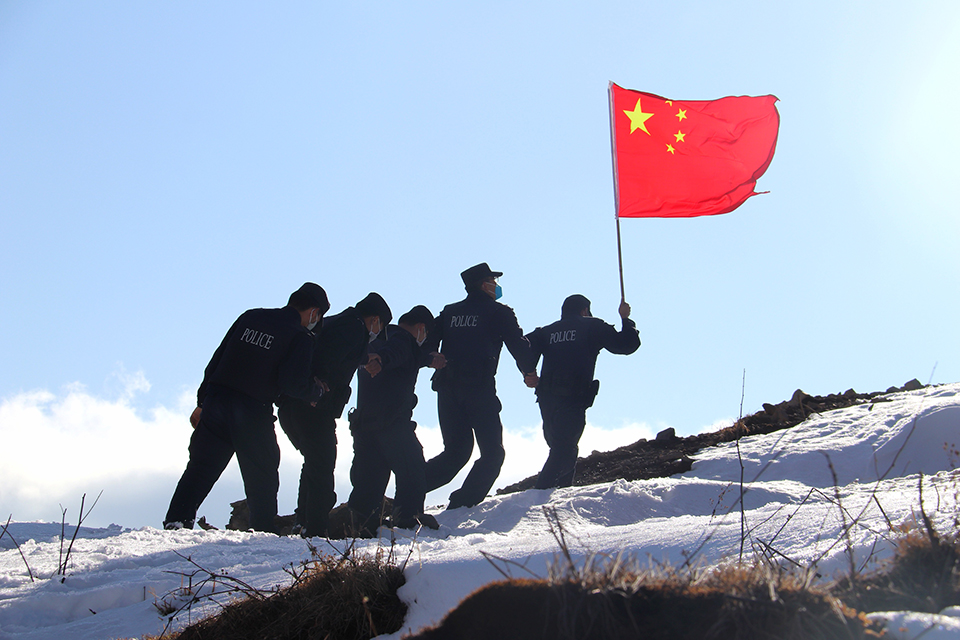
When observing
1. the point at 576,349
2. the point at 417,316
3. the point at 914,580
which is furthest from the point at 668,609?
the point at 576,349

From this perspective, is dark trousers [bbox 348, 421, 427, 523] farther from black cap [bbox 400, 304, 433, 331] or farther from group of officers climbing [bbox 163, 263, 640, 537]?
black cap [bbox 400, 304, 433, 331]

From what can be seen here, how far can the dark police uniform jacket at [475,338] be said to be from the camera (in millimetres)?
7488

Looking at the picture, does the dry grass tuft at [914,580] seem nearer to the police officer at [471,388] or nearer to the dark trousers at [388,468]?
the dark trousers at [388,468]

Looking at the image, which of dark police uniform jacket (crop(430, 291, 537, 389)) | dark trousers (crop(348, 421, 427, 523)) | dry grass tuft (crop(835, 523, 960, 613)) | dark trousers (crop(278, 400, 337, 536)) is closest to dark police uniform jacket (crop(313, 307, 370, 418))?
dark trousers (crop(278, 400, 337, 536))

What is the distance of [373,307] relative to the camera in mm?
6324

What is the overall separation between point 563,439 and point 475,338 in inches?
56.2

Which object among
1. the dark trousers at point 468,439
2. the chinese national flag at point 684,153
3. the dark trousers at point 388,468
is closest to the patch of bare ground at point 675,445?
the dark trousers at point 468,439

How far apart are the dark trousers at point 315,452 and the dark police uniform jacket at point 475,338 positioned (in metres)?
1.79

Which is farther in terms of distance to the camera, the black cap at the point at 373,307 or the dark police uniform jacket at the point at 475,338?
the dark police uniform jacket at the point at 475,338

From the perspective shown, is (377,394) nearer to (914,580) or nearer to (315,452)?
(315,452)

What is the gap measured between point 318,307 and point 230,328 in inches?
27.8

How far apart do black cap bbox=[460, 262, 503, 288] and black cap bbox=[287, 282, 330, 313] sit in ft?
6.59

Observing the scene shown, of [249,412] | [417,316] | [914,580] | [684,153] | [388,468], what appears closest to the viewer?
[914,580]

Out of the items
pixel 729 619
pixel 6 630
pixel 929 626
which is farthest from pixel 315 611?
pixel 929 626
